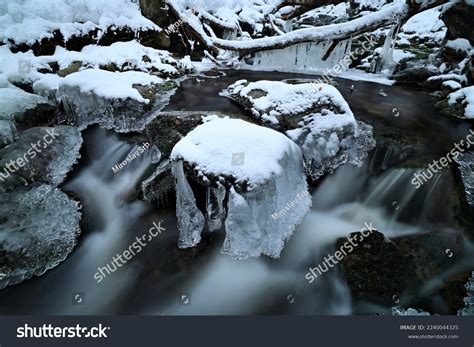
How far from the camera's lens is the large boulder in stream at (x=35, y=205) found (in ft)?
13.4

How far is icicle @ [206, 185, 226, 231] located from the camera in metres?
4.09

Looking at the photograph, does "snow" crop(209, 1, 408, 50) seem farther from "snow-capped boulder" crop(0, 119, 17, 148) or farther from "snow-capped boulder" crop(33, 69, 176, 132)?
"snow-capped boulder" crop(0, 119, 17, 148)

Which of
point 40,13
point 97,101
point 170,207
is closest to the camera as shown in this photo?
point 170,207

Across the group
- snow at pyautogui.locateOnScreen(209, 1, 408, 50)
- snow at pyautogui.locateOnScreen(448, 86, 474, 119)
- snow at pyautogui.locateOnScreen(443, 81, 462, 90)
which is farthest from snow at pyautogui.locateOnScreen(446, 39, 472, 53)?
snow at pyautogui.locateOnScreen(209, 1, 408, 50)

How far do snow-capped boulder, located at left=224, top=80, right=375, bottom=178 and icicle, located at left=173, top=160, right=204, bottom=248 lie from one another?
2.06 metres

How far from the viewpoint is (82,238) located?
15.2 ft

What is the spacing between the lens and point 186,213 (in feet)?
14.1

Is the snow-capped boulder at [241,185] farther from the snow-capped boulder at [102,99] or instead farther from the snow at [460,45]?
the snow at [460,45]

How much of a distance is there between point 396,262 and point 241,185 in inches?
90.6

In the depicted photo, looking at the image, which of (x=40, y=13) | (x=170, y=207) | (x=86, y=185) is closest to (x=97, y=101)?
(x=86, y=185)

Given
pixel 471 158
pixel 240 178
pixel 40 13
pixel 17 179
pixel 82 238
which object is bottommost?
pixel 82 238

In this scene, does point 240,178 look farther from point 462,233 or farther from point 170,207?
point 462,233

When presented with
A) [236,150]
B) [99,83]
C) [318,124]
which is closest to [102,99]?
[99,83]

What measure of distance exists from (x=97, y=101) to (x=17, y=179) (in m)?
2.43
